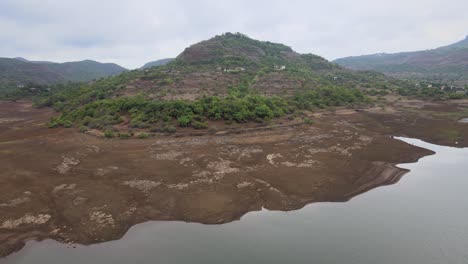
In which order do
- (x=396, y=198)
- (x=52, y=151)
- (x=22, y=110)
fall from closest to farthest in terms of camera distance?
(x=396, y=198) → (x=52, y=151) → (x=22, y=110)

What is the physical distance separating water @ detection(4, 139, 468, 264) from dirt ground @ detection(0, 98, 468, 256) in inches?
46.8

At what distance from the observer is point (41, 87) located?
123 meters

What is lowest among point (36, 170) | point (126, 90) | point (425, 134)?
point (425, 134)

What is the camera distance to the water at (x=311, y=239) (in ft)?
58.1

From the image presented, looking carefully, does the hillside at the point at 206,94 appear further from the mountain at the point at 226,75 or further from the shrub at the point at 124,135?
the shrub at the point at 124,135

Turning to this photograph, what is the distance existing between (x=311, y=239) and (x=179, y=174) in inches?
600

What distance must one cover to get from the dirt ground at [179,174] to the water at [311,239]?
3.90 feet

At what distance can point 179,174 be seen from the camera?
99.3 ft

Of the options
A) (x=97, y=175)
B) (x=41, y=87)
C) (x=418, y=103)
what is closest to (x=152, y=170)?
(x=97, y=175)

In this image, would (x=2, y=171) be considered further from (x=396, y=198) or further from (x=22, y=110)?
(x=22, y=110)

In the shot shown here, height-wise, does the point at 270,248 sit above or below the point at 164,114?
below

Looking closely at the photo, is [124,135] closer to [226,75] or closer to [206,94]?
[206,94]

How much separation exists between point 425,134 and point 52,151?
5380 cm

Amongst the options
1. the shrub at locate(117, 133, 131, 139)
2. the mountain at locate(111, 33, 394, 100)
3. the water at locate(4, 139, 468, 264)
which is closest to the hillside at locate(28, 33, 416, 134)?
the mountain at locate(111, 33, 394, 100)
